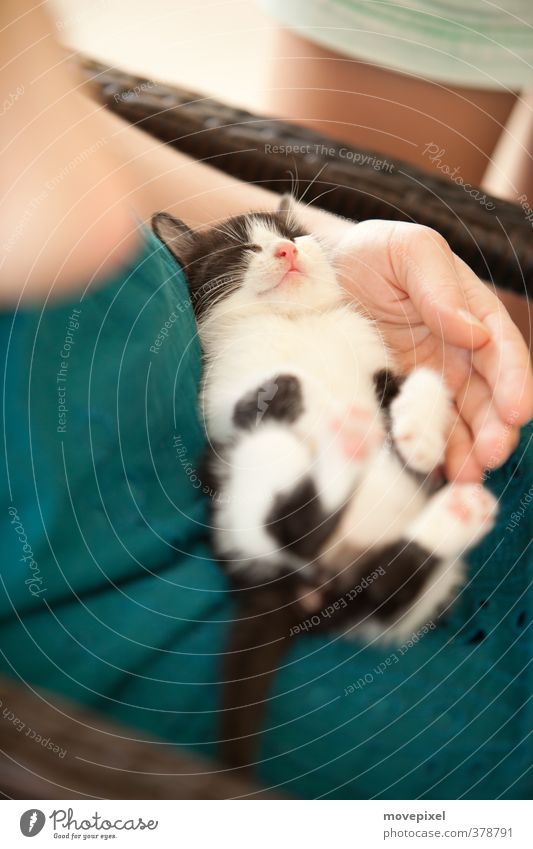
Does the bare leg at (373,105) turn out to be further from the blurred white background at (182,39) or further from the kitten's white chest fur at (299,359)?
the kitten's white chest fur at (299,359)

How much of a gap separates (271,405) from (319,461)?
51 millimetres

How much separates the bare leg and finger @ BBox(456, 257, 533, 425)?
13 cm

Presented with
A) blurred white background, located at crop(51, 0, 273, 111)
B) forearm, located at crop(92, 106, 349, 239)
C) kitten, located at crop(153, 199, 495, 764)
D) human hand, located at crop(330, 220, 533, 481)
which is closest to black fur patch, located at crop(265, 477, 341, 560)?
kitten, located at crop(153, 199, 495, 764)

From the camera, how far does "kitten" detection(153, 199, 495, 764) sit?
18.6 inches

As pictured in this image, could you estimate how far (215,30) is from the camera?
560 mm

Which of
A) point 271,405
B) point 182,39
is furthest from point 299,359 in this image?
point 182,39

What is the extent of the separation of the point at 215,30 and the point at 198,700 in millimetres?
502

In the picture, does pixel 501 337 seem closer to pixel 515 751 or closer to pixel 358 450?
pixel 358 450

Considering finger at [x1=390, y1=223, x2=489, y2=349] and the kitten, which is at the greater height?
finger at [x1=390, y1=223, x2=489, y2=349]

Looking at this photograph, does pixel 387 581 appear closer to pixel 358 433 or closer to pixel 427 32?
pixel 358 433

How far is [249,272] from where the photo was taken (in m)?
0.53
